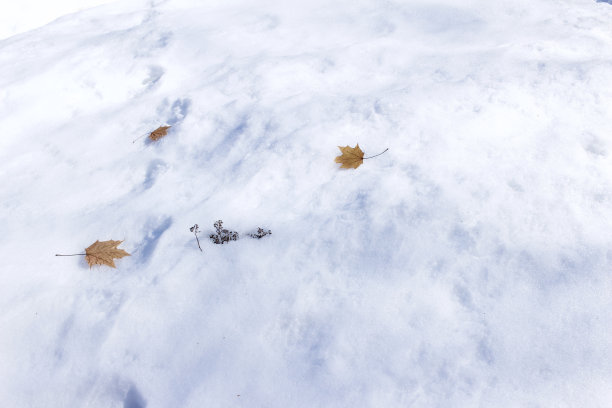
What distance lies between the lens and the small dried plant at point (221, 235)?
1.95 metres

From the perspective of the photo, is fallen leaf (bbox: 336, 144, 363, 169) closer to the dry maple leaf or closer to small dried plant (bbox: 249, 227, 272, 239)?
the dry maple leaf

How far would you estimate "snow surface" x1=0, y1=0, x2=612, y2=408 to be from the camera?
4.93 feet

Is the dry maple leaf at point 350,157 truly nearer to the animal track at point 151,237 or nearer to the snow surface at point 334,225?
the snow surface at point 334,225

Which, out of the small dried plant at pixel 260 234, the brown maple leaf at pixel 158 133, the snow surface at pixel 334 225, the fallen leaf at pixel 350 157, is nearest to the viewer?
the snow surface at pixel 334 225

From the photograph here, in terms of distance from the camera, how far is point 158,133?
2.70m

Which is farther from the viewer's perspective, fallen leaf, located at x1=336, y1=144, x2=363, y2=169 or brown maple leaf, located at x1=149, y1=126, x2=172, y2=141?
brown maple leaf, located at x1=149, y1=126, x2=172, y2=141

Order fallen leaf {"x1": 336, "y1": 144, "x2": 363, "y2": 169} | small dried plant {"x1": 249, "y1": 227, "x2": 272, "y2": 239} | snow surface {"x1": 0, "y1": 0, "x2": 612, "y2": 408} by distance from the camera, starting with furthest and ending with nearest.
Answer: fallen leaf {"x1": 336, "y1": 144, "x2": 363, "y2": 169} < small dried plant {"x1": 249, "y1": 227, "x2": 272, "y2": 239} < snow surface {"x1": 0, "y1": 0, "x2": 612, "y2": 408}

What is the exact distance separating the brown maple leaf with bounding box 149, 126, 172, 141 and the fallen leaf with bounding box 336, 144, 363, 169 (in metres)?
1.32

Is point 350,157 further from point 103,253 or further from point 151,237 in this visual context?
point 103,253

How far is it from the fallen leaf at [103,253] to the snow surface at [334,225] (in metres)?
0.04

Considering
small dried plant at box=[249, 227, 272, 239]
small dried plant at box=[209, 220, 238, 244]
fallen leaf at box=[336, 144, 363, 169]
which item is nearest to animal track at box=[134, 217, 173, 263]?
small dried plant at box=[209, 220, 238, 244]

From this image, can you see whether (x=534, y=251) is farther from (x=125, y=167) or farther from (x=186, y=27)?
(x=186, y=27)

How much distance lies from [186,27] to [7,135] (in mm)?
1906

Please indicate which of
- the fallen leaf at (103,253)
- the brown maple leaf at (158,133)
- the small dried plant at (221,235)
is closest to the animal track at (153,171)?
the brown maple leaf at (158,133)
